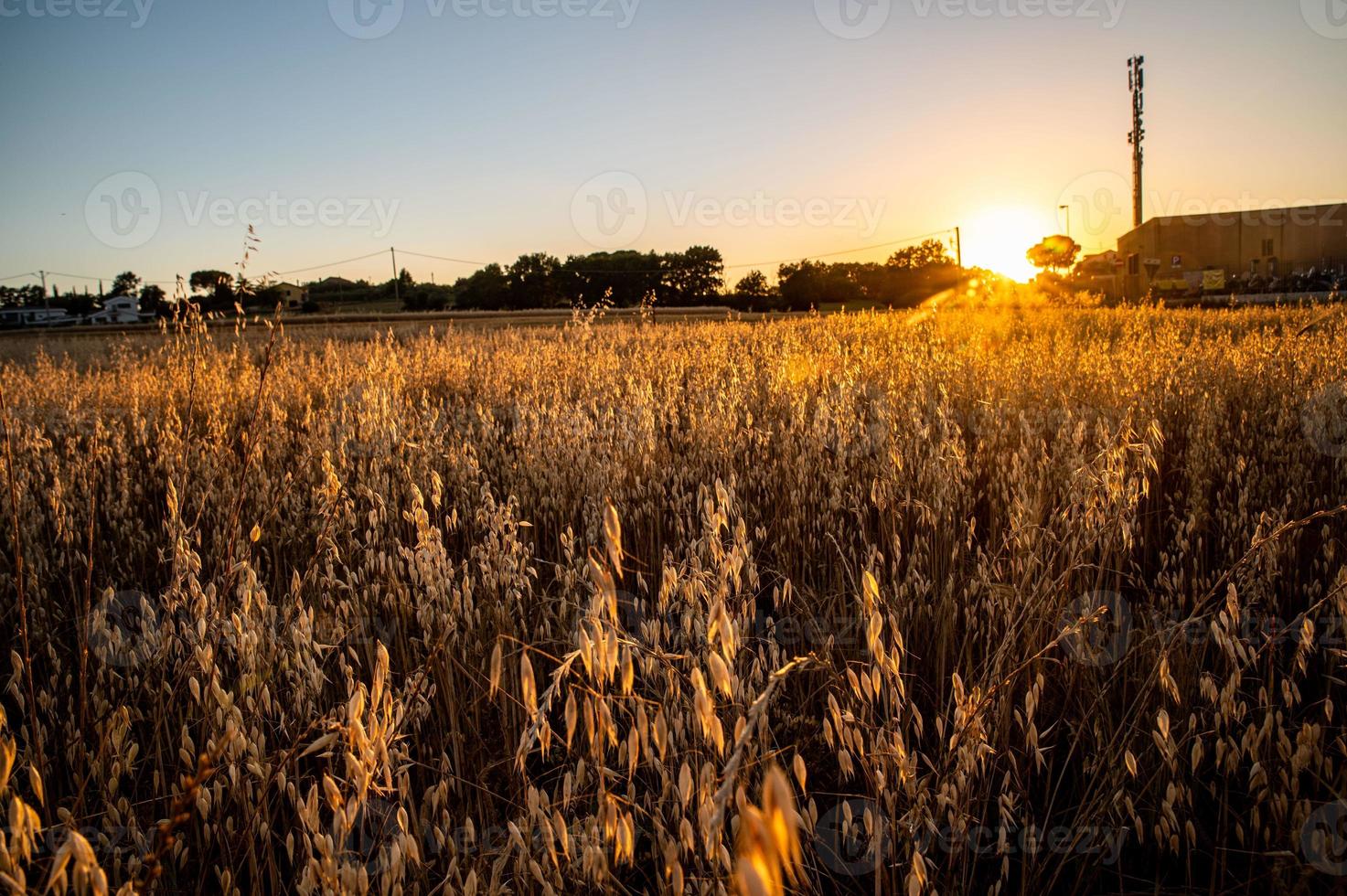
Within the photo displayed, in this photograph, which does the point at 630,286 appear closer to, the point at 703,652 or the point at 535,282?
the point at 535,282

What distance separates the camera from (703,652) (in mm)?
1450

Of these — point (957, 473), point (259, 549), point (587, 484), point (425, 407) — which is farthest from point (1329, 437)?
point (259, 549)

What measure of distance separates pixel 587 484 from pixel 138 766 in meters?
1.85

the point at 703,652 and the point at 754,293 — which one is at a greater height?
the point at 754,293

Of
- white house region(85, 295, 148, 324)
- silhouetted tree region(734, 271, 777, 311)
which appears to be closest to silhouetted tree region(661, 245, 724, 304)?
silhouetted tree region(734, 271, 777, 311)

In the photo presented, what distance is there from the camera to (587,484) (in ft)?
10.7

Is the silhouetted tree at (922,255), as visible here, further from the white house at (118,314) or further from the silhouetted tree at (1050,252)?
the white house at (118,314)

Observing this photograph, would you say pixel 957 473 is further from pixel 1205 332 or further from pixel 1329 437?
pixel 1205 332

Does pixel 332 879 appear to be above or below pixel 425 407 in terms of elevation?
below

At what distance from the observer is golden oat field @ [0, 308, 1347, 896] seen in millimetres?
1138

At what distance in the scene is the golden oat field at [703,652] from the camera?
3.73ft

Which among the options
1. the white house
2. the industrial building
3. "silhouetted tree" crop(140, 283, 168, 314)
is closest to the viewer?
"silhouetted tree" crop(140, 283, 168, 314)

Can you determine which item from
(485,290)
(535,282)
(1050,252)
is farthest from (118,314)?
(1050,252)

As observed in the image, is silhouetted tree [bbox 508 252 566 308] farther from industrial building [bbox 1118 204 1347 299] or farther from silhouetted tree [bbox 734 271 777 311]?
industrial building [bbox 1118 204 1347 299]
